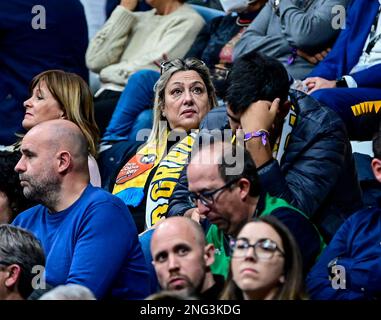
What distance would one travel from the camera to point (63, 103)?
6527 mm

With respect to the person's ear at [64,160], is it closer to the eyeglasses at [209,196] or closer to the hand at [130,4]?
the eyeglasses at [209,196]

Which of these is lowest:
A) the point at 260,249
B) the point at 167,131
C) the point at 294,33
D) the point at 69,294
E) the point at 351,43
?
the point at 69,294

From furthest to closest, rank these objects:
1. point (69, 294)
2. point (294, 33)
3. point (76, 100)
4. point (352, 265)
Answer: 1. point (294, 33)
2. point (76, 100)
3. point (352, 265)
4. point (69, 294)

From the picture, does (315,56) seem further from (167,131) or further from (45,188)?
(45,188)

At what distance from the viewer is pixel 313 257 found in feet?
15.8

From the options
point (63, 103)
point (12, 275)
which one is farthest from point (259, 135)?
point (63, 103)

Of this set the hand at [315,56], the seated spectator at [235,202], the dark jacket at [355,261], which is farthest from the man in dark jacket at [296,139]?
Result: the hand at [315,56]

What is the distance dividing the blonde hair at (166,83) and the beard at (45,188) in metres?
1.20

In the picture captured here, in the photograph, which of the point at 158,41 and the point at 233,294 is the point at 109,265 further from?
the point at 158,41

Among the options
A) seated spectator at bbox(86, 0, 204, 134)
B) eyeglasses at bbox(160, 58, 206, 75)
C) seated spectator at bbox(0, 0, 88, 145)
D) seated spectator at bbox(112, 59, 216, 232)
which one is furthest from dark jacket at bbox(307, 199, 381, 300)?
seated spectator at bbox(0, 0, 88, 145)

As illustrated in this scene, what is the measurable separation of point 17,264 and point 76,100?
1838 mm

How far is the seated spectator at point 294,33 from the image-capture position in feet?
22.0
